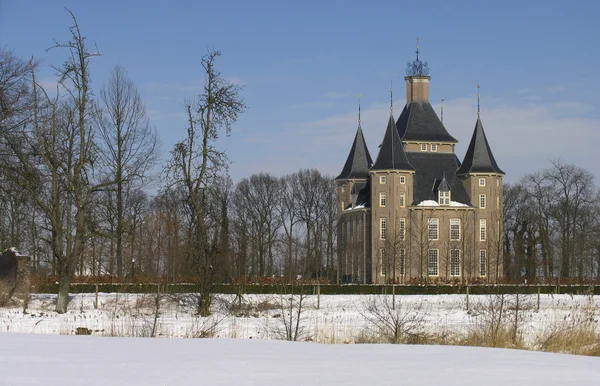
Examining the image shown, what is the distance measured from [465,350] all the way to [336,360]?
2482mm

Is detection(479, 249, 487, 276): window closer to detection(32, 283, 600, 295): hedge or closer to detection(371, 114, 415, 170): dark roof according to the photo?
detection(371, 114, 415, 170): dark roof

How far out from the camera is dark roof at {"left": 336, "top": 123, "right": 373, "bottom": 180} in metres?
65.9

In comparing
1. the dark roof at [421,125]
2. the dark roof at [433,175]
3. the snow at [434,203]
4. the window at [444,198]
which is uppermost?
the dark roof at [421,125]

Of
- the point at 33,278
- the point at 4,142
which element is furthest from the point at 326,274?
the point at 4,142

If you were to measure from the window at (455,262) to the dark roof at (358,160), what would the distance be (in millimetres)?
10325

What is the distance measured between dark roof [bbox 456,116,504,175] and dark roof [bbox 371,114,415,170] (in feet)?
14.2

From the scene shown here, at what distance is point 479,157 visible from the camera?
61.2 metres

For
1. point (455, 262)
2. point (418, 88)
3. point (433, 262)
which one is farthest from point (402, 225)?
point (418, 88)

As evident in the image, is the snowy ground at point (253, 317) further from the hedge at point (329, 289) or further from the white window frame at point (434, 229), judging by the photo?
the white window frame at point (434, 229)

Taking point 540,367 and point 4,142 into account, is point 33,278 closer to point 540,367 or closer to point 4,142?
point 4,142

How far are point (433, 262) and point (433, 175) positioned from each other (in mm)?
6503

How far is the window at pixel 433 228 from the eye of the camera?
196 feet

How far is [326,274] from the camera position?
65.1 metres

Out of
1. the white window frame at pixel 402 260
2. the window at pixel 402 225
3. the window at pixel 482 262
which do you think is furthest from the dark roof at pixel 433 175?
the white window frame at pixel 402 260
